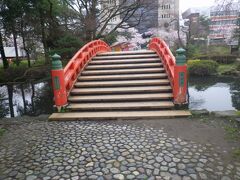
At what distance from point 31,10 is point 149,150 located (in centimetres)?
1576

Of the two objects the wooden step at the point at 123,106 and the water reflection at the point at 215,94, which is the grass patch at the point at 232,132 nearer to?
the wooden step at the point at 123,106

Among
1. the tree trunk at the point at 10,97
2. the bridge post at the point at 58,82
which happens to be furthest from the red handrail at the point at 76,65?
the tree trunk at the point at 10,97

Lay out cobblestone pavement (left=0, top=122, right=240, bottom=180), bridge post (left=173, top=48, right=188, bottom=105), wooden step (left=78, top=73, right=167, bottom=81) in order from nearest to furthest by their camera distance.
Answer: cobblestone pavement (left=0, top=122, right=240, bottom=180) < bridge post (left=173, top=48, right=188, bottom=105) < wooden step (left=78, top=73, right=167, bottom=81)

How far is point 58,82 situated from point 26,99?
6928 millimetres

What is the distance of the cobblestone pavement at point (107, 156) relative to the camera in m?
3.50

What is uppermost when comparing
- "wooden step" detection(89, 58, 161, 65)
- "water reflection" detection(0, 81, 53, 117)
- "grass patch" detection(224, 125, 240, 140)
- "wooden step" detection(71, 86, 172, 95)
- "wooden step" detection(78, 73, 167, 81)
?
"wooden step" detection(89, 58, 161, 65)

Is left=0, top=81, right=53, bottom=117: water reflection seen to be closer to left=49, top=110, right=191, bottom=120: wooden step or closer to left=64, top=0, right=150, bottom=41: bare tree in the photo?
left=49, top=110, right=191, bottom=120: wooden step

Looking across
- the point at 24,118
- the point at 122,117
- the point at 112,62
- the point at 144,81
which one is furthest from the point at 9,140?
the point at 112,62

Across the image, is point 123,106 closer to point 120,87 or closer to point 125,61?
point 120,87

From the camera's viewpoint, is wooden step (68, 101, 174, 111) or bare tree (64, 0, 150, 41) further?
bare tree (64, 0, 150, 41)

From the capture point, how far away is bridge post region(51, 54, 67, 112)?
6402mm

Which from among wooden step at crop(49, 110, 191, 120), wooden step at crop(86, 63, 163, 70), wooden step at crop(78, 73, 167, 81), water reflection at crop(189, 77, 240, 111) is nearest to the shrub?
water reflection at crop(189, 77, 240, 111)

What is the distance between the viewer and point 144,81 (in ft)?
25.1

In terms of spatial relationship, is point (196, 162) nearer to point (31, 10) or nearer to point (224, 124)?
point (224, 124)
